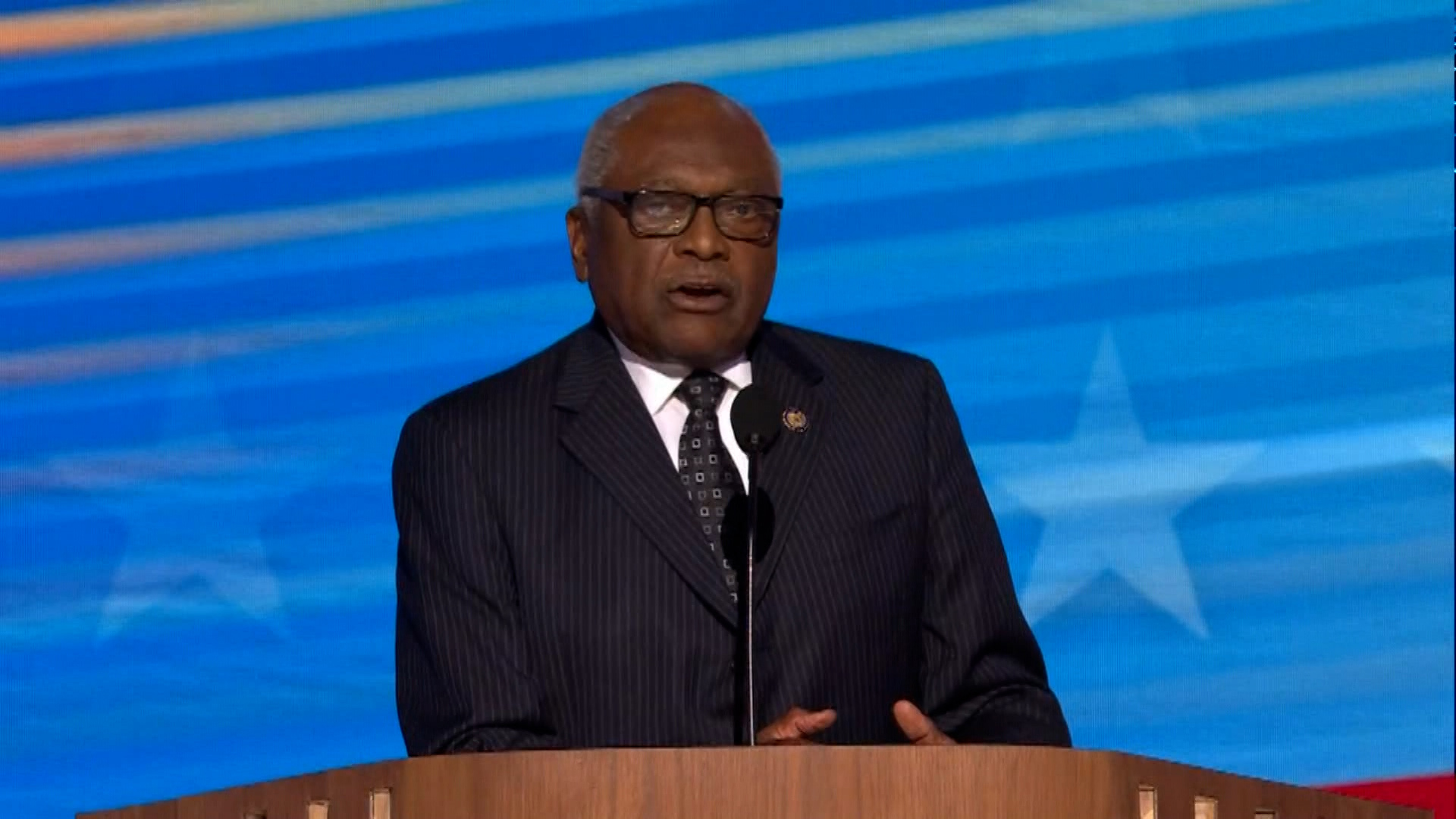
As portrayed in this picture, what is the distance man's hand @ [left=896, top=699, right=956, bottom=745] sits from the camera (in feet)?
10.3

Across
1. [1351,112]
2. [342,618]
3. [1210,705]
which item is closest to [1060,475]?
[1210,705]

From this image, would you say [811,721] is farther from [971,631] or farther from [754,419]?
[971,631]

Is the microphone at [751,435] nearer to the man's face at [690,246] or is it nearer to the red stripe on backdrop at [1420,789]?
the man's face at [690,246]

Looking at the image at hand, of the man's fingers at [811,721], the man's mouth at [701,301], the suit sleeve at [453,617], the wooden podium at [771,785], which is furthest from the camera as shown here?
the man's mouth at [701,301]

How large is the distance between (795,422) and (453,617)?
1.78 ft

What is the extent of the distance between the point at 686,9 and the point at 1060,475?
1033 millimetres

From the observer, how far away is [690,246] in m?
3.59

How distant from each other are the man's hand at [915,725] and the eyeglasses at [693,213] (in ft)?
2.38

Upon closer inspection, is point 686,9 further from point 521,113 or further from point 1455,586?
point 1455,586

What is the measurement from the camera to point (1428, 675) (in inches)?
188

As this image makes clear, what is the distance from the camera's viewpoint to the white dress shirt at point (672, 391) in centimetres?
367

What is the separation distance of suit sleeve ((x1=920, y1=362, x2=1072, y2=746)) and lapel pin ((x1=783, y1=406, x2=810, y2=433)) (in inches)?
7.6

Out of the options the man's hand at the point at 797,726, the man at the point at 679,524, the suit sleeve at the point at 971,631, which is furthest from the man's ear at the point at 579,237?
the man's hand at the point at 797,726

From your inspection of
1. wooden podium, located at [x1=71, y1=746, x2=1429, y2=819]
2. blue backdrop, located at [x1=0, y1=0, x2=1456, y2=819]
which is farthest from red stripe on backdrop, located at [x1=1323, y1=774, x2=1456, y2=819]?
wooden podium, located at [x1=71, y1=746, x2=1429, y2=819]
